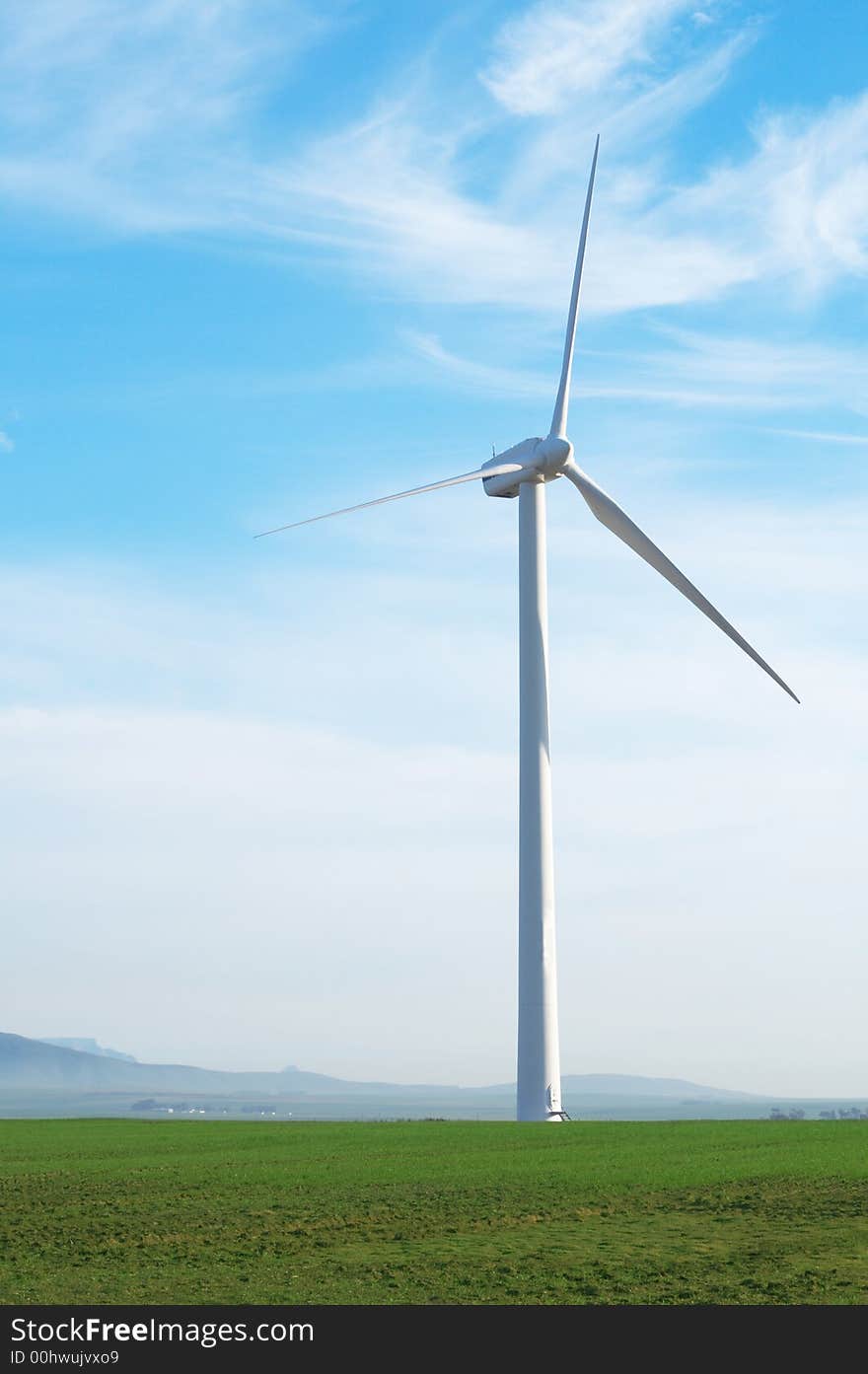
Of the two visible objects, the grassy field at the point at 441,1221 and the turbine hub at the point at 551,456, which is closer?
the grassy field at the point at 441,1221

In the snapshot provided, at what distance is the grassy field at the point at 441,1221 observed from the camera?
21609 mm

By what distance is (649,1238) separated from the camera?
1032 inches

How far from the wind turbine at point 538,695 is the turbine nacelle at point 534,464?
0.14 feet

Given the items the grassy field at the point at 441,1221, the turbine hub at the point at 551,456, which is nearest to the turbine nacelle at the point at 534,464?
the turbine hub at the point at 551,456

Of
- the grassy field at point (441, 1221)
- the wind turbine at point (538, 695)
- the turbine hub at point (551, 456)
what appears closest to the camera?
the grassy field at point (441, 1221)

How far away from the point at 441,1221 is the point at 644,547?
41.6m

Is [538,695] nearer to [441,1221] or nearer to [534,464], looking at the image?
[534,464]

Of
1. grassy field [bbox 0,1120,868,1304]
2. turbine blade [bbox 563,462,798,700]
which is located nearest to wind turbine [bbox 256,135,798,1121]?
turbine blade [bbox 563,462,798,700]

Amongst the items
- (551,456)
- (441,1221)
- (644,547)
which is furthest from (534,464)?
(441,1221)

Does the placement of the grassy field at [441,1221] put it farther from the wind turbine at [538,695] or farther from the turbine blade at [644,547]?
the turbine blade at [644,547]

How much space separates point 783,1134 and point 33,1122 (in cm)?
3212
